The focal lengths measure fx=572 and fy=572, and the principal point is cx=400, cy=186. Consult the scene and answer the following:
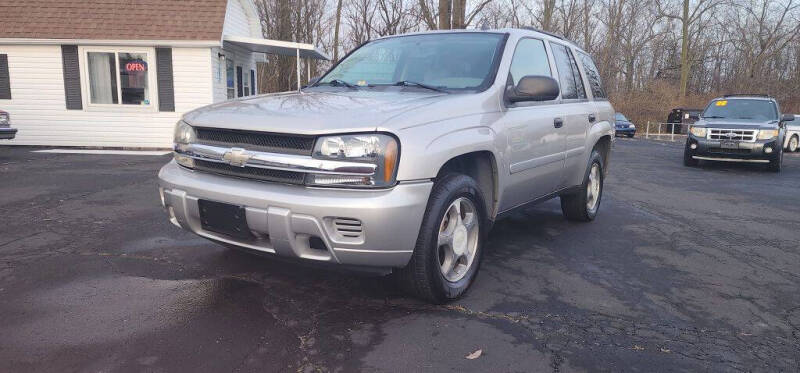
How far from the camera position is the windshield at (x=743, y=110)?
12.5m

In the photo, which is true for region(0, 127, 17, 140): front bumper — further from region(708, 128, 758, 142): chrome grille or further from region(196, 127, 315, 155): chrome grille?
region(708, 128, 758, 142): chrome grille

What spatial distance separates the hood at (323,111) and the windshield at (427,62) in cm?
37

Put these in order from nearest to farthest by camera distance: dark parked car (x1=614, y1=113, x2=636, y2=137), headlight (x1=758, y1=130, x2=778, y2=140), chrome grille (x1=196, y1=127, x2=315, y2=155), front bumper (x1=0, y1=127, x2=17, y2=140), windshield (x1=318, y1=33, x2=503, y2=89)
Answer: chrome grille (x1=196, y1=127, x2=315, y2=155) < windshield (x1=318, y1=33, x2=503, y2=89) < front bumper (x1=0, y1=127, x2=17, y2=140) < headlight (x1=758, y1=130, x2=778, y2=140) < dark parked car (x1=614, y1=113, x2=636, y2=137)

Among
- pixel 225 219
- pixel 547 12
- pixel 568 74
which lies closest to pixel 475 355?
pixel 225 219

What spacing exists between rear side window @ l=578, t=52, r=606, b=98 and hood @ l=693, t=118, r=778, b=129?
24.0 ft

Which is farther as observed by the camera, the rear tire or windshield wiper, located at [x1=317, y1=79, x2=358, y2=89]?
the rear tire

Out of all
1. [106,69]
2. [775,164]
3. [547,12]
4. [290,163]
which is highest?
[547,12]

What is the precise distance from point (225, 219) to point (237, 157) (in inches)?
13.7

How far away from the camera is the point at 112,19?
13539mm

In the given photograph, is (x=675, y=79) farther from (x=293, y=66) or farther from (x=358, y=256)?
(x=358, y=256)

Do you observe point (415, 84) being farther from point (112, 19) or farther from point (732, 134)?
point (112, 19)

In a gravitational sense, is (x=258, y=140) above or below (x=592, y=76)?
below

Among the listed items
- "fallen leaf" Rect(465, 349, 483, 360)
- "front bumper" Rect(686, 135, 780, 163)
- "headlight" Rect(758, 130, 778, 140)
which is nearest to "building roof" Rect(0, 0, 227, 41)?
"front bumper" Rect(686, 135, 780, 163)

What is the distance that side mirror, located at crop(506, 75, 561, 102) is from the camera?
3.84 meters
